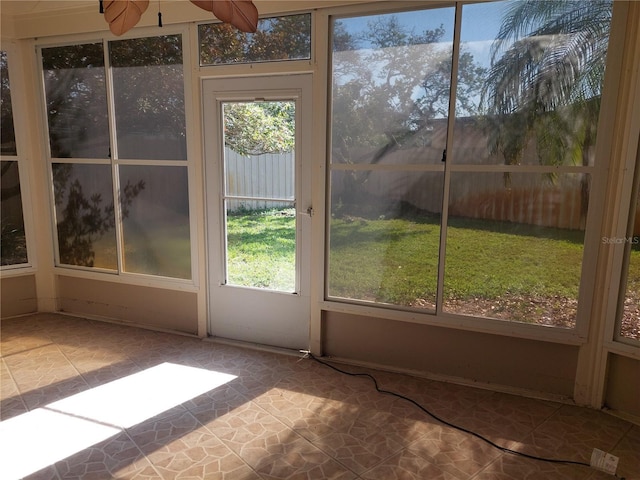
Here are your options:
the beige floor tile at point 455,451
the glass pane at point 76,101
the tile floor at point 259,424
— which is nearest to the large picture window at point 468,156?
the tile floor at point 259,424

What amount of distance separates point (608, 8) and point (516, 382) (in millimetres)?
2174

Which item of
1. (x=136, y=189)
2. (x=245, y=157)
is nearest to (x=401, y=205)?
(x=245, y=157)

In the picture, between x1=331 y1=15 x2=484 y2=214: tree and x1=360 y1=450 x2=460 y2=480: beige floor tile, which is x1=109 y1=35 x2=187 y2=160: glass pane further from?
x1=360 y1=450 x2=460 y2=480: beige floor tile

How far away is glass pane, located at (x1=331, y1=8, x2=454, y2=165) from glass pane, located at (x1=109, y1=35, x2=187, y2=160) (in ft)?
4.18

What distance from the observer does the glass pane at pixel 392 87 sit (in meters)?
2.72

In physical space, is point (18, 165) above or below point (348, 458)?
above

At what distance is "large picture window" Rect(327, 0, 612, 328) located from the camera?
8.18 ft

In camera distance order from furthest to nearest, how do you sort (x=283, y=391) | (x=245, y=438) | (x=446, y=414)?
(x=283, y=391), (x=446, y=414), (x=245, y=438)

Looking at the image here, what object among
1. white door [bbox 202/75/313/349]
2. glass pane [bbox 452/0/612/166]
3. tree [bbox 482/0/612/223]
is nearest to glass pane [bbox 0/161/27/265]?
white door [bbox 202/75/313/349]

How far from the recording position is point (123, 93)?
362 cm

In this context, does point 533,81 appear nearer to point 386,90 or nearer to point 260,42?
point 386,90

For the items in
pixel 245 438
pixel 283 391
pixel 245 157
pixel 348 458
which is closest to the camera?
pixel 348 458

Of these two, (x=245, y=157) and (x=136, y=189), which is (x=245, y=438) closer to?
(x=245, y=157)

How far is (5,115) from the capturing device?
12.4ft
